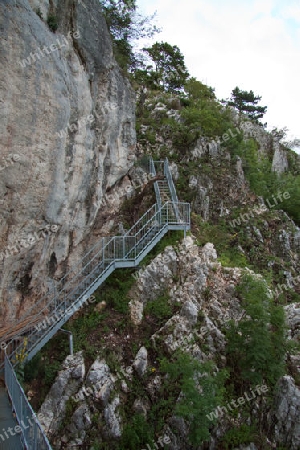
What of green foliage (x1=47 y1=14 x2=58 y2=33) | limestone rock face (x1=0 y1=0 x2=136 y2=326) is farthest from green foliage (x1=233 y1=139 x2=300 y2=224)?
green foliage (x1=47 y1=14 x2=58 y2=33)

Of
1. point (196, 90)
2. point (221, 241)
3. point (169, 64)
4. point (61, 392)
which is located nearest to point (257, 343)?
point (61, 392)

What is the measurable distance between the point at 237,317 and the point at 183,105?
17.5m

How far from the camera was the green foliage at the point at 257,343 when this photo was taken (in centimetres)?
1098

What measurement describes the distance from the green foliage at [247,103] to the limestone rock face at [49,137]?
30.7 metres

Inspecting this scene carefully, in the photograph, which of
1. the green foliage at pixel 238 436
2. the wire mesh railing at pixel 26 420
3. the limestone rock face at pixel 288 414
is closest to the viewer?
the wire mesh railing at pixel 26 420

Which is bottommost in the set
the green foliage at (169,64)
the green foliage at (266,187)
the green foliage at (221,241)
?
the green foliage at (221,241)

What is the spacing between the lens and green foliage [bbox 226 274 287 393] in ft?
36.0

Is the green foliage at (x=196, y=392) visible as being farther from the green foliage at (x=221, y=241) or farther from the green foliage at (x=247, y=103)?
the green foliage at (x=247, y=103)

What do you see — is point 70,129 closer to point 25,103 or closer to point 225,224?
point 25,103

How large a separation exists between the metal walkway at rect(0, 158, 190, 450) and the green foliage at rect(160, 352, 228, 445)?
370cm

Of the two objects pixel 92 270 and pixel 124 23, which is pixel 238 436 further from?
pixel 124 23

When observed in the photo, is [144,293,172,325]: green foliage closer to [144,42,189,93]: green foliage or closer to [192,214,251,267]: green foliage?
[192,214,251,267]: green foliage

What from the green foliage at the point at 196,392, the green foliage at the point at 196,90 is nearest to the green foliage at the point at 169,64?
the green foliage at the point at 196,90

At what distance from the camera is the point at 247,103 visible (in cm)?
4206
